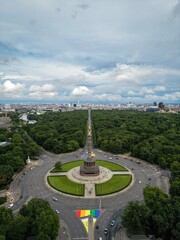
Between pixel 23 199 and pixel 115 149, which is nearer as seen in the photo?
pixel 23 199

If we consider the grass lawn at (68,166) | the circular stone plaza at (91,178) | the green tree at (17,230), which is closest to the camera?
the green tree at (17,230)

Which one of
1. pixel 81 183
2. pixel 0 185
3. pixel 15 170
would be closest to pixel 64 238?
pixel 81 183

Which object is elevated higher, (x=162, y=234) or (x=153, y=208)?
(x=153, y=208)

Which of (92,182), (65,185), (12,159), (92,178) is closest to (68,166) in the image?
(92,178)

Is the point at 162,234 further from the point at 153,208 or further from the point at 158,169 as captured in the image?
the point at 158,169

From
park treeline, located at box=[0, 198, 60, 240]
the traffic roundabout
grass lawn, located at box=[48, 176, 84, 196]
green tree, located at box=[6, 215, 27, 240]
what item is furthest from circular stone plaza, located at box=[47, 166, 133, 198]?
green tree, located at box=[6, 215, 27, 240]

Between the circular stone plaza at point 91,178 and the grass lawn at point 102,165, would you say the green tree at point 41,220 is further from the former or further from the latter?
the grass lawn at point 102,165

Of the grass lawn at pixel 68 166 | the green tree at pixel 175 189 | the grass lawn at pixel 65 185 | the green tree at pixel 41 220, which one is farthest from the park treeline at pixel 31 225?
the grass lawn at pixel 68 166
